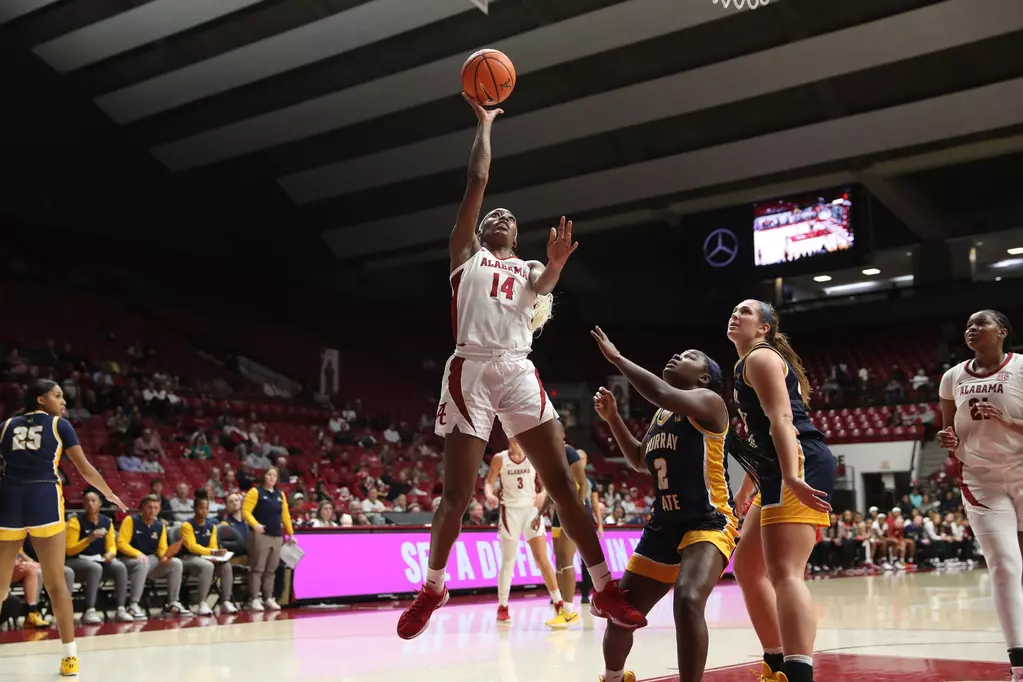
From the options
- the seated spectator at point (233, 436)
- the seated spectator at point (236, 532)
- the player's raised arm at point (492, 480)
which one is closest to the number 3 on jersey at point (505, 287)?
the player's raised arm at point (492, 480)

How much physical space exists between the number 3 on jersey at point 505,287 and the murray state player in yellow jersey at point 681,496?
0.46 m

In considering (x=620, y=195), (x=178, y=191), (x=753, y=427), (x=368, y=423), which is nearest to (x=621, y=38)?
(x=620, y=195)

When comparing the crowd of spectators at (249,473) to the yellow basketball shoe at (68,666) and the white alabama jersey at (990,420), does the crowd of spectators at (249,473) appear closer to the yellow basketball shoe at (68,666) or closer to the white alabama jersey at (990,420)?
the yellow basketball shoe at (68,666)

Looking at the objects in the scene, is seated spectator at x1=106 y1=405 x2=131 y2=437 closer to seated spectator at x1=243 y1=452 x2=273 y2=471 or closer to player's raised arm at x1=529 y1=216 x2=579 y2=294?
seated spectator at x1=243 y1=452 x2=273 y2=471

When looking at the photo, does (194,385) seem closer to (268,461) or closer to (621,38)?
(268,461)

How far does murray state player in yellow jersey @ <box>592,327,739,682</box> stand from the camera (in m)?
4.60

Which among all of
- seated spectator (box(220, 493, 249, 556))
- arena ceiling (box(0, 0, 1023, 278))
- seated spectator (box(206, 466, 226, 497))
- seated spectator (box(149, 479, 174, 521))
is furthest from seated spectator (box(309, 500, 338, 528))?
arena ceiling (box(0, 0, 1023, 278))

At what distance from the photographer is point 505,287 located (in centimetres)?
455

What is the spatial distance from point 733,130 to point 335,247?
12.5 metres

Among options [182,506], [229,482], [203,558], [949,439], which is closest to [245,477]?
[229,482]

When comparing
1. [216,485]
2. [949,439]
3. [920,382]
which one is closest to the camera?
[949,439]

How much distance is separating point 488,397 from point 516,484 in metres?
5.83

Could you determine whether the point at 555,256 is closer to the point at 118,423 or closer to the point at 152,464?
the point at 152,464

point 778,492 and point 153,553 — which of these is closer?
point 778,492
